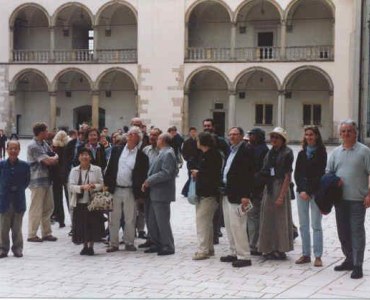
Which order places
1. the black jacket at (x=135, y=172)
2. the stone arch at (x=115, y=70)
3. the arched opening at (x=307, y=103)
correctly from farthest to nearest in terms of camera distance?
the stone arch at (x=115, y=70), the arched opening at (x=307, y=103), the black jacket at (x=135, y=172)

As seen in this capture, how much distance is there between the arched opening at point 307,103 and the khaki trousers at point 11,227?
93.7 feet

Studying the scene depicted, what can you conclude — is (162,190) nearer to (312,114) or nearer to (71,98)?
(312,114)

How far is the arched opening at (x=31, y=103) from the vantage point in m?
41.8

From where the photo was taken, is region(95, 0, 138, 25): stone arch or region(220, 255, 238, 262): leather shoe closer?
region(220, 255, 238, 262): leather shoe

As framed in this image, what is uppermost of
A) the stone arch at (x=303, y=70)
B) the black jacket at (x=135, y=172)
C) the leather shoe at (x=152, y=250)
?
the stone arch at (x=303, y=70)

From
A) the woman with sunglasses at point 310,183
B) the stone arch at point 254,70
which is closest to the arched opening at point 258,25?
the stone arch at point 254,70

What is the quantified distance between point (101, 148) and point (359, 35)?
11845 mm

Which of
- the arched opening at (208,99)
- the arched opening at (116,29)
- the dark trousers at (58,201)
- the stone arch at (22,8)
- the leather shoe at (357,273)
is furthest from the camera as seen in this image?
the stone arch at (22,8)

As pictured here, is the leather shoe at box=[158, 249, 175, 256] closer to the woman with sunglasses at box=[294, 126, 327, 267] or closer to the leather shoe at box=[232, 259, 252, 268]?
the leather shoe at box=[232, 259, 252, 268]

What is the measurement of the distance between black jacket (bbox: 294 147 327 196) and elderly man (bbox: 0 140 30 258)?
11.9ft

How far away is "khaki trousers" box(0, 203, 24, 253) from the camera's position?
875 centimetres

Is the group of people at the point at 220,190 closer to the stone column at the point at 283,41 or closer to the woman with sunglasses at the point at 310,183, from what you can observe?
the woman with sunglasses at the point at 310,183

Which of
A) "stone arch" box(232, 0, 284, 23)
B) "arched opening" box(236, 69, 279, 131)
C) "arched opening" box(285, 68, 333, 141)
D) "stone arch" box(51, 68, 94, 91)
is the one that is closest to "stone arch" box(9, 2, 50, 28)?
"stone arch" box(51, 68, 94, 91)

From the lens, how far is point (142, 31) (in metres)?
37.0
